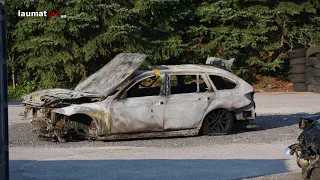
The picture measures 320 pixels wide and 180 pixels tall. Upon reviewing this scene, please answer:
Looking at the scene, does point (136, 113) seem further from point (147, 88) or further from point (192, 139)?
point (192, 139)

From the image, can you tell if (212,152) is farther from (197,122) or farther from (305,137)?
(305,137)

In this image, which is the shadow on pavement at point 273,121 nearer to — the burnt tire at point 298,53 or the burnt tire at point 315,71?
the burnt tire at point 315,71

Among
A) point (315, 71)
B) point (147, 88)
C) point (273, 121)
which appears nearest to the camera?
point (147, 88)

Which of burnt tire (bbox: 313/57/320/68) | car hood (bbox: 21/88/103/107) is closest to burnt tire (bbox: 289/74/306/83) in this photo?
burnt tire (bbox: 313/57/320/68)

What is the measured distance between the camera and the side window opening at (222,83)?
13.0 m

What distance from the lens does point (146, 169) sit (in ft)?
30.6

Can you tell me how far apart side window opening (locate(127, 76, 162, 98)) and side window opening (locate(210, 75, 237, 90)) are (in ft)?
3.90

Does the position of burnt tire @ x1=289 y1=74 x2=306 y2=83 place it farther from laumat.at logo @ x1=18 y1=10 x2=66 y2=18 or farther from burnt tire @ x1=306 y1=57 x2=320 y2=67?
laumat.at logo @ x1=18 y1=10 x2=66 y2=18

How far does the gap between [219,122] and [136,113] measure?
1854 millimetres

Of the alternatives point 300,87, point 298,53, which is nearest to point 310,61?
point 300,87

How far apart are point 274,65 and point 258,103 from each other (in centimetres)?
584

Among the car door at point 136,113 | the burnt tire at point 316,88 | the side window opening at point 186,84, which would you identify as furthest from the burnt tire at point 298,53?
the car door at point 136,113

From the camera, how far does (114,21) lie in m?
22.9

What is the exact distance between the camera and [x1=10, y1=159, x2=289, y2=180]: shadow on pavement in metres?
8.84
